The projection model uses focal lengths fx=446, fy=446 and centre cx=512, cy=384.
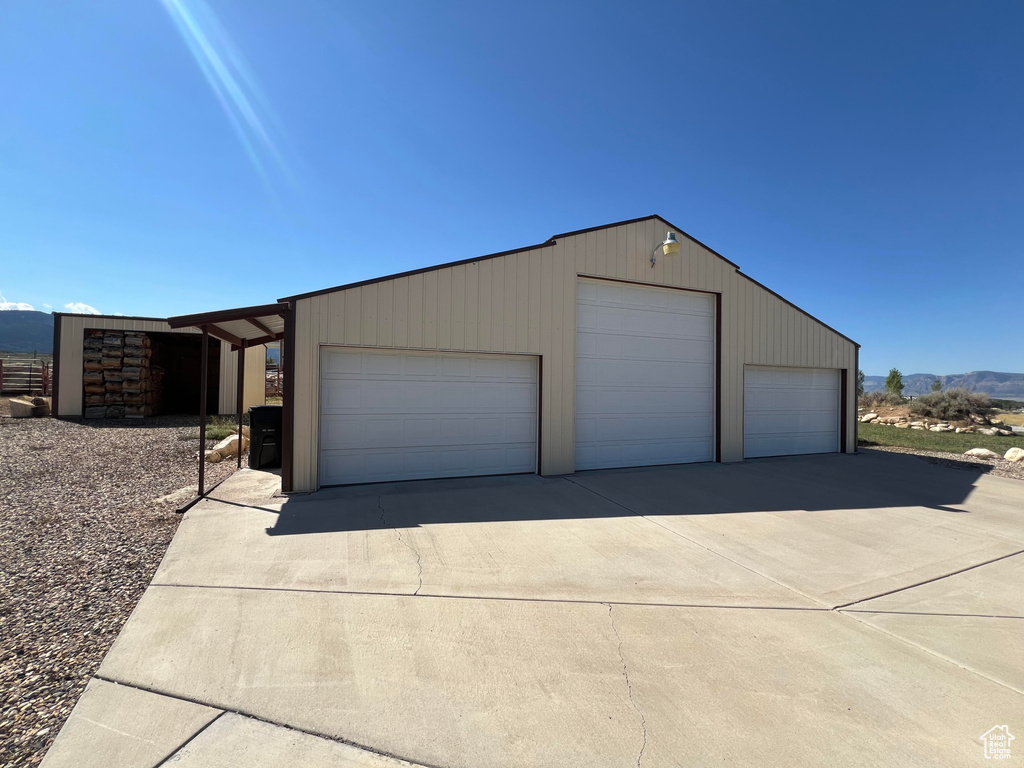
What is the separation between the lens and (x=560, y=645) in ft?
8.46

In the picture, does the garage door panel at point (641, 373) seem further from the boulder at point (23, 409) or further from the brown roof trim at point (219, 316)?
the boulder at point (23, 409)

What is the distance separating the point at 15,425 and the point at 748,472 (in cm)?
1743

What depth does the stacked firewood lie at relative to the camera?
533 inches

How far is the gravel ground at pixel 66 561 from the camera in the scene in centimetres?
208

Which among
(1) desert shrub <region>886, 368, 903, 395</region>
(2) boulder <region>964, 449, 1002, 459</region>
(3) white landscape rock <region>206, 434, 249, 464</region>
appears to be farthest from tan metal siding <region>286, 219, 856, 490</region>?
(1) desert shrub <region>886, 368, 903, 395</region>

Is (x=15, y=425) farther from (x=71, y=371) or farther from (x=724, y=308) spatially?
(x=724, y=308)

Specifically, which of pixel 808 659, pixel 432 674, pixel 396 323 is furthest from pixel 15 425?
pixel 808 659

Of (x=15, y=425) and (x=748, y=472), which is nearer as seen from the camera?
(x=748, y=472)

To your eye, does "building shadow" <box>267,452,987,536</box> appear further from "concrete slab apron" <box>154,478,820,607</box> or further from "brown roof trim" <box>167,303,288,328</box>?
"brown roof trim" <box>167,303,288,328</box>

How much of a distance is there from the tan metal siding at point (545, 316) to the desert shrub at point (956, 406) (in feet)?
48.2

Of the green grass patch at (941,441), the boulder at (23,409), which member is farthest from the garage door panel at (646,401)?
the boulder at (23,409)

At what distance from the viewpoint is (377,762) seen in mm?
1749

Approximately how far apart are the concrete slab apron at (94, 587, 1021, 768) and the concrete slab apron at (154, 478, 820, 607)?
0.24m

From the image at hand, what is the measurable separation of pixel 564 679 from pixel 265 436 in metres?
6.67
